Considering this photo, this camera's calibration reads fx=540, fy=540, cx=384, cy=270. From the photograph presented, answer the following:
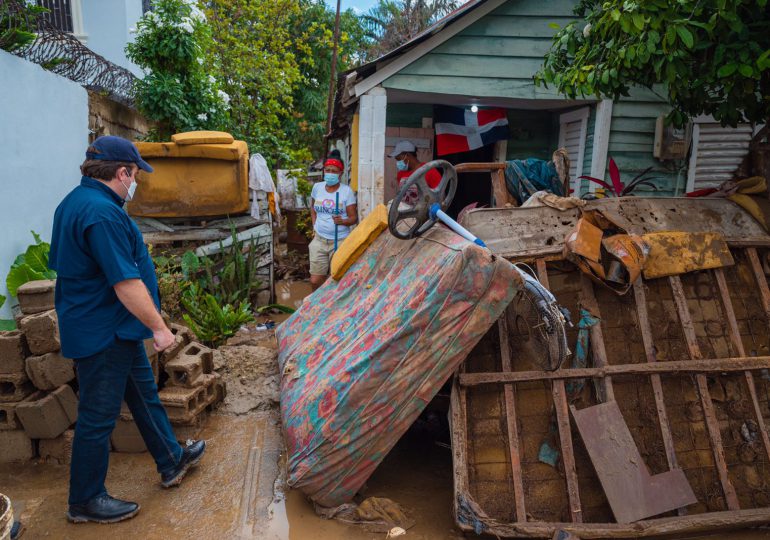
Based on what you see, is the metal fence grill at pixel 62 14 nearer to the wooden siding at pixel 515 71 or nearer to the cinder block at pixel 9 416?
the wooden siding at pixel 515 71

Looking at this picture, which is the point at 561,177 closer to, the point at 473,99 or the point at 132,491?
the point at 473,99

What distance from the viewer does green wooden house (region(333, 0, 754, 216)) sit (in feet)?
22.1

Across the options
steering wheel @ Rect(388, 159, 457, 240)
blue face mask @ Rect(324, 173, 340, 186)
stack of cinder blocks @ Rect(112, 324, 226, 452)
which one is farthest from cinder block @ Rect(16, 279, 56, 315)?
blue face mask @ Rect(324, 173, 340, 186)

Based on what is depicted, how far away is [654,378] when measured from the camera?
3.22 metres

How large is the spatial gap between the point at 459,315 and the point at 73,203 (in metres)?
2.05

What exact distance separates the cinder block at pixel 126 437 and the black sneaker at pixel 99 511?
2.52 ft

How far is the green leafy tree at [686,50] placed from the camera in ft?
10.4

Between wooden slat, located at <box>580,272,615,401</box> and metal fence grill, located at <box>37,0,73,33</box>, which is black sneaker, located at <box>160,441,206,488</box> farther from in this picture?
metal fence grill, located at <box>37,0,73,33</box>

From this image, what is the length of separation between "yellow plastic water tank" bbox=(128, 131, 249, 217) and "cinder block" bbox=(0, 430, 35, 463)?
4063mm

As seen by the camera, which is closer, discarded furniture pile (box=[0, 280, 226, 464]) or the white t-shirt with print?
discarded furniture pile (box=[0, 280, 226, 464])

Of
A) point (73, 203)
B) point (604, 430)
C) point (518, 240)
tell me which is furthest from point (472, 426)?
point (73, 203)

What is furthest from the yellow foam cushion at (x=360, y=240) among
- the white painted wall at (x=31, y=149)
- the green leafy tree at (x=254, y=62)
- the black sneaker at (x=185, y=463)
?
the green leafy tree at (x=254, y=62)

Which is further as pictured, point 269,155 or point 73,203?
point 269,155

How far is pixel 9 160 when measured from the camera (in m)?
5.29
